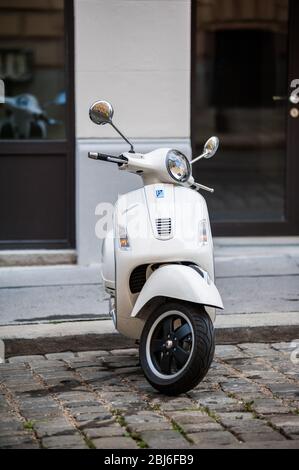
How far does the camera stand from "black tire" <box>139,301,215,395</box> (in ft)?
16.9

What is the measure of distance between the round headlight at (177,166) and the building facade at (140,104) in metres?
2.79

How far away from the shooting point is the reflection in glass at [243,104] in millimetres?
9438

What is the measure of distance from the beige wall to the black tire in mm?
3386

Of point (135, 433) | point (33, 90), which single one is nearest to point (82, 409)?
point (135, 433)

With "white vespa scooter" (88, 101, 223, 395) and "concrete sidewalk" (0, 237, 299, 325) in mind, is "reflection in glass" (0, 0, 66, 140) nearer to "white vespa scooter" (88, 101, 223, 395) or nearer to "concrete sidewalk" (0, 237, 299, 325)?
"concrete sidewalk" (0, 237, 299, 325)

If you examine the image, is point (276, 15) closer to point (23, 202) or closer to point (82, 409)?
point (23, 202)

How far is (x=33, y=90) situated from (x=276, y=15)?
101 inches

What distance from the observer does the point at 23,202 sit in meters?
8.83

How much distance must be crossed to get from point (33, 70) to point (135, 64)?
1061 mm

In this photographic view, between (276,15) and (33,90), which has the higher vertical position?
(276,15)

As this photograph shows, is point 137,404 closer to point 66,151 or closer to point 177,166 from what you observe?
point 177,166

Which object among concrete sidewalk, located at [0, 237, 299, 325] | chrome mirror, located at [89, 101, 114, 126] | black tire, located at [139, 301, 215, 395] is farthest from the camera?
concrete sidewalk, located at [0, 237, 299, 325]

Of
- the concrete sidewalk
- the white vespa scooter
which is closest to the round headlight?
the white vespa scooter

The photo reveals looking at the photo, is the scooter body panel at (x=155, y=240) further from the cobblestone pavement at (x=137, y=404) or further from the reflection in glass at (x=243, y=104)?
the reflection in glass at (x=243, y=104)
